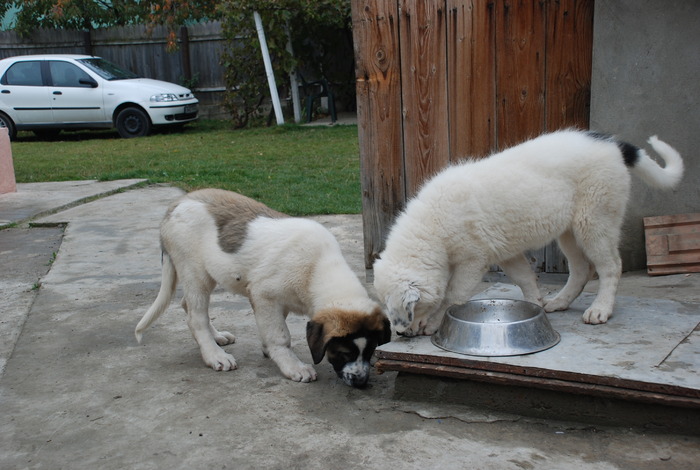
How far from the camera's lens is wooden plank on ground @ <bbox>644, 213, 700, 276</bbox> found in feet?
18.3

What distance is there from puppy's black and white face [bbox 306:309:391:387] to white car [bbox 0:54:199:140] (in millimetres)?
15076

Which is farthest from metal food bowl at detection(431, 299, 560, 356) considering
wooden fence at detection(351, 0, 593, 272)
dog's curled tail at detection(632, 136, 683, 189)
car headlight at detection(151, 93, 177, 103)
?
car headlight at detection(151, 93, 177, 103)

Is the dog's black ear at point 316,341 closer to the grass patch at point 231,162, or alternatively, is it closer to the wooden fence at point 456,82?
the wooden fence at point 456,82

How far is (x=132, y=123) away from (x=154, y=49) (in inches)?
186

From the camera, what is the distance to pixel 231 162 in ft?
42.0

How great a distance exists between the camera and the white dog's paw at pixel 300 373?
4203 millimetres

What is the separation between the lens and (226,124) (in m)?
20.3

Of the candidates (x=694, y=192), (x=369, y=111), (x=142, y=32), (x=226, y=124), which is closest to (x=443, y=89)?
(x=369, y=111)

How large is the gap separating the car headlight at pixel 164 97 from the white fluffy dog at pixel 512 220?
1478cm

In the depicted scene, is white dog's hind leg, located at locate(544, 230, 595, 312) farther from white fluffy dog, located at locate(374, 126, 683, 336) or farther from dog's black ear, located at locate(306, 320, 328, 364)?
dog's black ear, located at locate(306, 320, 328, 364)

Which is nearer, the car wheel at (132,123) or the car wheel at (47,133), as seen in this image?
the car wheel at (132,123)

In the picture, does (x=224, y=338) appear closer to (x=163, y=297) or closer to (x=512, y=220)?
(x=163, y=297)

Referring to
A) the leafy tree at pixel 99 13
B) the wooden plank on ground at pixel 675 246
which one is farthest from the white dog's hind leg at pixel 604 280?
the leafy tree at pixel 99 13

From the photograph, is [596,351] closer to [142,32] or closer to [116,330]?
[116,330]
